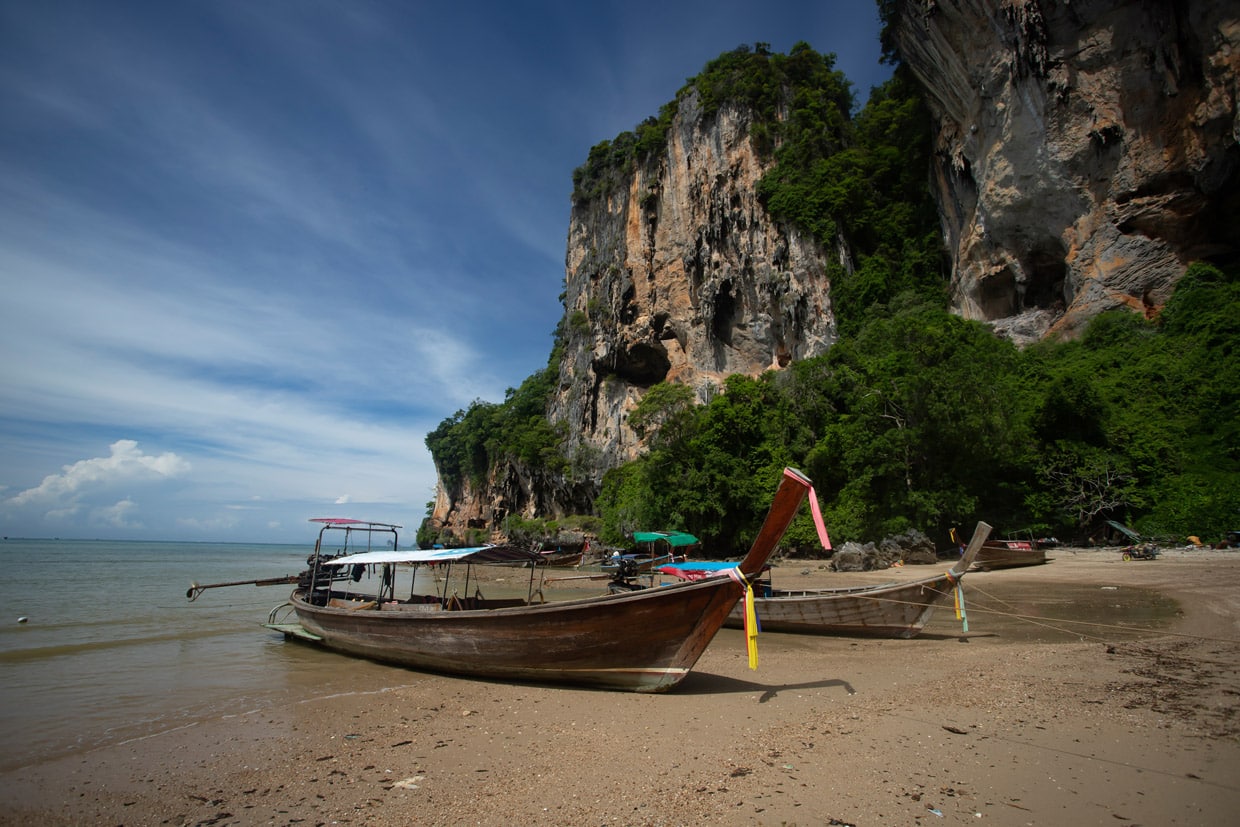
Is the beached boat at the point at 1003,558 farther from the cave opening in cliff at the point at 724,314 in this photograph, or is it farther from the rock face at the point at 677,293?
the cave opening in cliff at the point at 724,314

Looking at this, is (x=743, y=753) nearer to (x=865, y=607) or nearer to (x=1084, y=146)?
(x=865, y=607)

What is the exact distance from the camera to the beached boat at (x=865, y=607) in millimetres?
8594

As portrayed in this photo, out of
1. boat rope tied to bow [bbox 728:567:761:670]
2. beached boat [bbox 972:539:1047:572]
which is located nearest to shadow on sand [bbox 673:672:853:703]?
boat rope tied to bow [bbox 728:567:761:670]

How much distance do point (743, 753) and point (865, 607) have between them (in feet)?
18.8

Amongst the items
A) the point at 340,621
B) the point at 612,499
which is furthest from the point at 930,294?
the point at 340,621

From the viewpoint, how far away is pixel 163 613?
14812 mm

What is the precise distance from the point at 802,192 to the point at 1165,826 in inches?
1369

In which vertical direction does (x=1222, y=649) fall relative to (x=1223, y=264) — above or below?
below

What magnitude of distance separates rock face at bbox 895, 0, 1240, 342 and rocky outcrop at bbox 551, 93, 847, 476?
854cm

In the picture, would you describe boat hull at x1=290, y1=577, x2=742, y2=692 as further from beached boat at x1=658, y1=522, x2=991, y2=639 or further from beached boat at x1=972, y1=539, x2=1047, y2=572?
beached boat at x1=972, y1=539, x2=1047, y2=572

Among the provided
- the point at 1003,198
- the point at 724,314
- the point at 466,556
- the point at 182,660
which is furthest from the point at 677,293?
the point at 182,660

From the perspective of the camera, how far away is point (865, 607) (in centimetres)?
911

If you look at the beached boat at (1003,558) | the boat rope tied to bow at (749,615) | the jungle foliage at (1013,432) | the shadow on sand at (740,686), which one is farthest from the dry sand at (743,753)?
the jungle foliage at (1013,432)

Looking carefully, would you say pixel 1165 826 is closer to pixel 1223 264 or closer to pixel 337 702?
pixel 337 702
